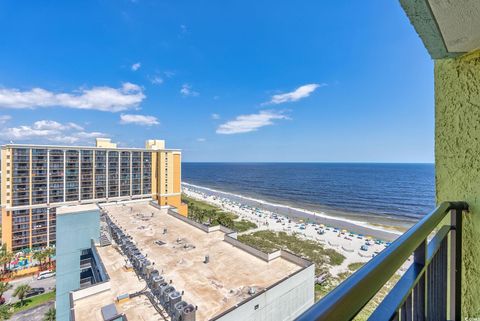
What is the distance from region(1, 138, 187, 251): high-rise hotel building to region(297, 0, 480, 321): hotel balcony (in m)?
27.0

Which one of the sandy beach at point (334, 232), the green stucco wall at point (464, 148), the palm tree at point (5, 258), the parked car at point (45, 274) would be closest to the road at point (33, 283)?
the parked car at point (45, 274)

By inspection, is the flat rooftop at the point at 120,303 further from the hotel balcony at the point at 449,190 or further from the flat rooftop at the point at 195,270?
the hotel balcony at the point at 449,190

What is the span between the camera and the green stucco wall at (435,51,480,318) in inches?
50.9

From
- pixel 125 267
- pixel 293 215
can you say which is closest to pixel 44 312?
pixel 125 267

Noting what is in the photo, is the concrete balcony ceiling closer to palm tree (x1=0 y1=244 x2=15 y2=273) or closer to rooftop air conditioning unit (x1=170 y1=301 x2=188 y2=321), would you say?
rooftop air conditioning unit (x1=170 y1=301 x2=188 y2=321)

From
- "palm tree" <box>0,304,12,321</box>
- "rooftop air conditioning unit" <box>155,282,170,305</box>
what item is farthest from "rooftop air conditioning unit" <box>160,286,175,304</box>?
"palm tree" <box>0,304,12,321</box>

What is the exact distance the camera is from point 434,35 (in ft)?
3.60

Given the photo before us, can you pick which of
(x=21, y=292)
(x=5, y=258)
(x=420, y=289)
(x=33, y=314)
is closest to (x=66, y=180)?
(x=5, y=258)

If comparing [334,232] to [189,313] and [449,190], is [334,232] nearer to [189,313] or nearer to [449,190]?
[189,313]

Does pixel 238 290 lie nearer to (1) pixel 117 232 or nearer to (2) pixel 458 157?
(2) pixel 458 157

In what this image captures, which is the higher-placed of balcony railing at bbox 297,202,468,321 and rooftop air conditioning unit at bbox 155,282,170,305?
balcony railing at bbox 297,202,468,321

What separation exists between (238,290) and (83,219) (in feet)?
34.4

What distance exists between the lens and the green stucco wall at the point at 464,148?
4.25ft

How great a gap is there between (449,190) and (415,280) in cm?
92
